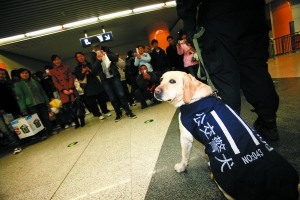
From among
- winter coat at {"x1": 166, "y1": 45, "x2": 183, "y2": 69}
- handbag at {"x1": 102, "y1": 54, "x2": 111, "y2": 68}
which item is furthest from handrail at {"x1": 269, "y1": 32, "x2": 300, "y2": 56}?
handbag at {"x1": 102, "y1": 54, "x2": 111, "y2": 68}

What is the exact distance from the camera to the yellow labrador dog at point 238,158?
29.5 inches

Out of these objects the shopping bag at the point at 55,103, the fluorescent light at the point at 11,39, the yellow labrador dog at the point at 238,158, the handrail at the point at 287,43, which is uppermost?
the fluorescent light at the point at 11,39

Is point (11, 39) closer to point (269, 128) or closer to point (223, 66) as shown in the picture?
point (223, 66)

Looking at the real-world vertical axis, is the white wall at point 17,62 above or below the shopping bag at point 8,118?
above

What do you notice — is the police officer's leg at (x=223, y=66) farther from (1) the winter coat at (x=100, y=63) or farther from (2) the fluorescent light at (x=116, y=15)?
(2) the fluorescent light at (x=116, y=15)

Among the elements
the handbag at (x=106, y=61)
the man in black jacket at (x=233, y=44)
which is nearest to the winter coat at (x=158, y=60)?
the handbag at (x=106, y=61)

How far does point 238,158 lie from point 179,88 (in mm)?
763

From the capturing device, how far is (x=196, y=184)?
4.28 feet

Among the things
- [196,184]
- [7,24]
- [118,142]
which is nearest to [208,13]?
[196,184]

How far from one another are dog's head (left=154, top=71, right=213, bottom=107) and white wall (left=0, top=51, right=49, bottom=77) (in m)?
10.3

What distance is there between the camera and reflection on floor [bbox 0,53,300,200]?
54.0 inches

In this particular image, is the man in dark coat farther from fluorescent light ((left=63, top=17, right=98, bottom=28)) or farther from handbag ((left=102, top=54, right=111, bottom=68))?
fluorescent light ((left=63, top=17, right=98, bottom=28))

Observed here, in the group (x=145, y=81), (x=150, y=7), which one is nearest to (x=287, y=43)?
(x=150, y=7)

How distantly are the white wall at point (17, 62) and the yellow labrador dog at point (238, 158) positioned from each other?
10795 mm
